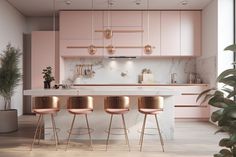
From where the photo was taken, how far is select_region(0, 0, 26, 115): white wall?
19.5 feet

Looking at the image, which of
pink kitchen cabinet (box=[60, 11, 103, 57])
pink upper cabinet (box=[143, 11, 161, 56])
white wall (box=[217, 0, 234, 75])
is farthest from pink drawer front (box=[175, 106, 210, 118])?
pink kitchen cabinet (box=[60, 11, 103, 57])

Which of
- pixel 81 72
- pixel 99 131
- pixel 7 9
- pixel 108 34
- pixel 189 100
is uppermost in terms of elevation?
pixel 7 9

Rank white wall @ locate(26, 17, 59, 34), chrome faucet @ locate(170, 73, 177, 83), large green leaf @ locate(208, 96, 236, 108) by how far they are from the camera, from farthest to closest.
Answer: white wall @ locate(26, 17, 59, 34)
chrome faucet @ locate(170, 73, 177, 83)
large green leaf @ locate(208, 96, 236, 108)

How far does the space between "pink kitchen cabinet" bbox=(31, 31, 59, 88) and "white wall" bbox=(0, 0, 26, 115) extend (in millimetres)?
469

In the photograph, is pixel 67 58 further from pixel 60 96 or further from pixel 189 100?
pixel 189 100

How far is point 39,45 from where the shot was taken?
702cm

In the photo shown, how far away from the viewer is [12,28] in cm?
663

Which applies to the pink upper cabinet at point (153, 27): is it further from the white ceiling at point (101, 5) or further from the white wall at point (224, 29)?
the white wall at point (224, 29)

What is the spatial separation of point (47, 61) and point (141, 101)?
389 centimetres

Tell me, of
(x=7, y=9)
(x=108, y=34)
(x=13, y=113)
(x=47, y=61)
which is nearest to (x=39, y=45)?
(x=47, y=61)

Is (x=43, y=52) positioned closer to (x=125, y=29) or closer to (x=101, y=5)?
(x=101, y=5)

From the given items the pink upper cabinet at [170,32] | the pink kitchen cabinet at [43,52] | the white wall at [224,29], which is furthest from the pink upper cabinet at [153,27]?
the pink kitchen cabinet at [43,52]

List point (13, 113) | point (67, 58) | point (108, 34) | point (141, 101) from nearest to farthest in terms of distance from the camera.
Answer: point (141, 101)
point (108, 34)
point (13, 113)
point (67, 58)

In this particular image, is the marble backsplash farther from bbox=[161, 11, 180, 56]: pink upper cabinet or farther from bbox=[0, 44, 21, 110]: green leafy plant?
bbox=[0, 44, 21, 110]: green leafy plant
